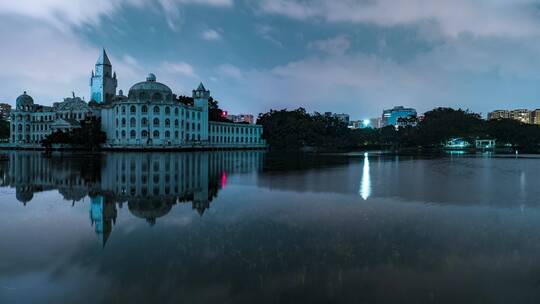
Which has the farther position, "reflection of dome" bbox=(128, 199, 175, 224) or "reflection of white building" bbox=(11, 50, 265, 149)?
"reflection of white building" bbox=(11, 50, 265, 149)

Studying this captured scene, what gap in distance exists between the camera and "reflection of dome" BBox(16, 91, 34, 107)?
11831cm

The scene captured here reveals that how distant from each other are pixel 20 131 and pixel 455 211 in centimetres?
12971

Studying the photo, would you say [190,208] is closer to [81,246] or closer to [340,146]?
[81,246]

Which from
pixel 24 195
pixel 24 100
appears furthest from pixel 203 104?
pixel 24 195

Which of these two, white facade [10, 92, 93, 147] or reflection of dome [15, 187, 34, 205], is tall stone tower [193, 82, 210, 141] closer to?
white facade [10, 92, 93, 147]

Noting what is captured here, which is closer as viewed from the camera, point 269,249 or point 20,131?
point 269,249

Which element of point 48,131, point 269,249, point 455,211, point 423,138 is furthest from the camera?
point 423,138

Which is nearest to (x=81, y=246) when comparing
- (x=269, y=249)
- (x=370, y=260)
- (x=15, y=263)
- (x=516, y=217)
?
(x=15, y=263)

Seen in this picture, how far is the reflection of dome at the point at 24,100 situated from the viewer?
11831 cm

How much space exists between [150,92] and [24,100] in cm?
5202

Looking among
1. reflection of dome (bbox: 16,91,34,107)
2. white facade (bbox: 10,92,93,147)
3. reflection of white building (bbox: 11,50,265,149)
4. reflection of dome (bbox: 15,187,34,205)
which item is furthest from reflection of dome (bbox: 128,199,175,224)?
reflection of dome (bbox: 16,91,34,107)

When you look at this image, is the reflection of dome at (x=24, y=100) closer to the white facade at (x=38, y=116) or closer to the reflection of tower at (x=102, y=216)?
the white facade at (x=38, y=116)

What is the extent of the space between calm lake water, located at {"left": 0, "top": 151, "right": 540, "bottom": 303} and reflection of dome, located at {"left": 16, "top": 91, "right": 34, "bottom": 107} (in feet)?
392

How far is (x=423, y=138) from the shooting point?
147m
